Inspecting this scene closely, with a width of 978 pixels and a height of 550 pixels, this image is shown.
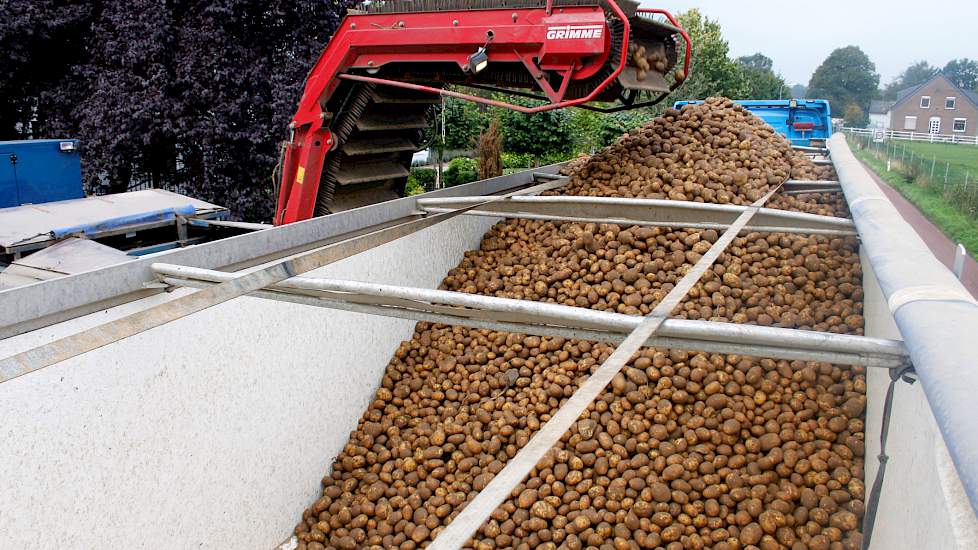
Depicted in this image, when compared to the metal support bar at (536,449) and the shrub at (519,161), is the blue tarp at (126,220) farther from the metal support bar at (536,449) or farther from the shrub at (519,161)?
the shrub at (519,161)

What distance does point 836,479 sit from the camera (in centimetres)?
270

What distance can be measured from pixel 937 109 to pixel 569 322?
5235cm

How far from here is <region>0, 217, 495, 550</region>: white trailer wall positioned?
240 centimetres

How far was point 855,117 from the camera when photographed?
6212 cm

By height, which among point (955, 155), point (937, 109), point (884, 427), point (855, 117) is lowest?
point (884, 427)

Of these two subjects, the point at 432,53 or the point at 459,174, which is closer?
the point at 432,53

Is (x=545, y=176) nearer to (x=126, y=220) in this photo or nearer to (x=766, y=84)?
(x=126, y=220)

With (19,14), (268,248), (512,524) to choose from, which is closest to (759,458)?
(512,524)

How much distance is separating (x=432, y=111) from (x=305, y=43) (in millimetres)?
3254

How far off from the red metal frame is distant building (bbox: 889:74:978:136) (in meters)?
44.2

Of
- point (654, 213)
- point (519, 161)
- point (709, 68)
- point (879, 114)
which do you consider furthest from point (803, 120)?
point (879, 114)

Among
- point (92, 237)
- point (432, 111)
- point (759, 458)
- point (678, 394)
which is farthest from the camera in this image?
point (432, 111)

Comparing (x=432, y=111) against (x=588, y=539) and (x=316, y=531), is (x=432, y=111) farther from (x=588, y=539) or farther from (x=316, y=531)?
(x=588, y=539)

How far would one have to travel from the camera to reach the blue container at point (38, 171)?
529 centimetres
